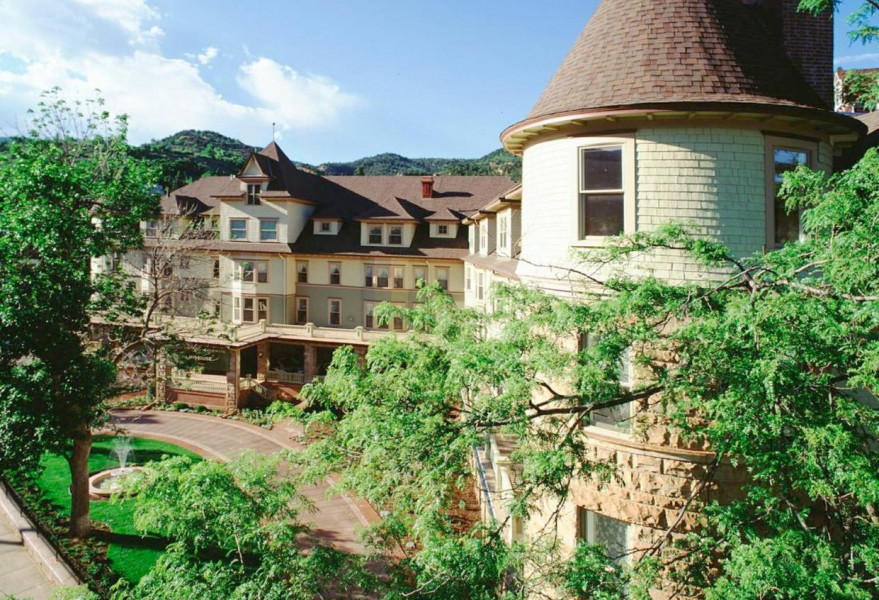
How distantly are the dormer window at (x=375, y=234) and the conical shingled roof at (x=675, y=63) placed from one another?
2674cm

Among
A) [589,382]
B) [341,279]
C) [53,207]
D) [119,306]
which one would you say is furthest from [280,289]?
[589,382]

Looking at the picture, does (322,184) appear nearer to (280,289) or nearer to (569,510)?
(280,289)

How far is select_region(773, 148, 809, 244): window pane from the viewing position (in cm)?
936

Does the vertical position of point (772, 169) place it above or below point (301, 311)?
above

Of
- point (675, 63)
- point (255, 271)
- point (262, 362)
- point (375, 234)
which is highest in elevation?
point (375, 234)

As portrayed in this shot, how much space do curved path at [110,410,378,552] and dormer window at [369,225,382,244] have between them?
14.6 m

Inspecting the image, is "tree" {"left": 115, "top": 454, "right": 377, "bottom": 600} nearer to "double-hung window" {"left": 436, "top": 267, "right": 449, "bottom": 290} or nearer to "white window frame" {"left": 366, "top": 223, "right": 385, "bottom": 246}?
"double-hung window" {"left": 436, "top": 267, "right": 449, "bottom": 290}

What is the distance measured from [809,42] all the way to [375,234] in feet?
93.4

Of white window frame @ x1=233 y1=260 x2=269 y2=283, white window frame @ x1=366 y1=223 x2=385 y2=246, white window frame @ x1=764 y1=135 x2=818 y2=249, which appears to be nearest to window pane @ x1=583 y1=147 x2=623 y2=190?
white window frame @ x1=764 y1=135 x2=818 y2=249

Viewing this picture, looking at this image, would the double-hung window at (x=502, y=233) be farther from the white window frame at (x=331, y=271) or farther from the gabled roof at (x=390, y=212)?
the white window frame at (x=331, y=271)

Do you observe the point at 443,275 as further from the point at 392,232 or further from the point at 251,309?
the point at 251,309

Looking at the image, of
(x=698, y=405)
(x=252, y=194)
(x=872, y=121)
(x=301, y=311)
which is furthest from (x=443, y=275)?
(x=698, y=405)

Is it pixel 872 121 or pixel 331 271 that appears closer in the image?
pixel 872 121

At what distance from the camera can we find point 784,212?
945cm
